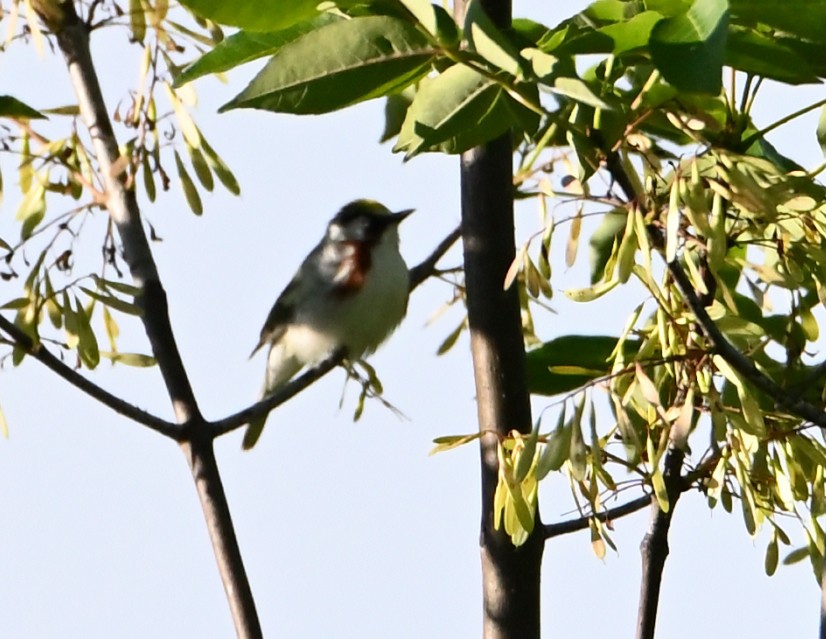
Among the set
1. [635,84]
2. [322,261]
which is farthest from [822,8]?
[322,261]

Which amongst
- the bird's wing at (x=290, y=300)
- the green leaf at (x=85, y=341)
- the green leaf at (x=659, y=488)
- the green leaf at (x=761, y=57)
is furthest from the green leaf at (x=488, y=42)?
the bird's wing at (x=290, y=300)

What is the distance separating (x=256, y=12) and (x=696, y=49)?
457 millimetres

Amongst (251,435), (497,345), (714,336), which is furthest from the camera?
(251,435)

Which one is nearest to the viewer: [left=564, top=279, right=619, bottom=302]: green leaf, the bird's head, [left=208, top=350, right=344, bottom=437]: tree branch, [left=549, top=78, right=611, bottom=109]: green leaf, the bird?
[left=549, top=78, right=611, bottom=109]: green leaf

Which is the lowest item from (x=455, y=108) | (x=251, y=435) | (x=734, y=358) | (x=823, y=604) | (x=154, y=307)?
(x=823, y=604)

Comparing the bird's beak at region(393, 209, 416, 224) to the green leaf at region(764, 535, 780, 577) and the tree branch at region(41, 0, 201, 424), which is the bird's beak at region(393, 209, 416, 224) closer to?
the tree branch at region(41, 0, 201, 424)

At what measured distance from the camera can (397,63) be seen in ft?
4.18

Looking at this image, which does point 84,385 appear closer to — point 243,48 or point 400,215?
point 243,48

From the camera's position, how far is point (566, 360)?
79.6 inches

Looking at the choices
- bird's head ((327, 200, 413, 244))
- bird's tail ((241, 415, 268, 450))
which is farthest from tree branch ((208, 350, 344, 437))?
bird's head ((327, 200, 413, 244))

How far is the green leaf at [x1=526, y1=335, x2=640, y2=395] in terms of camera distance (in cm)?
195

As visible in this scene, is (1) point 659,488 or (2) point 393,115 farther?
(2) point 393,115

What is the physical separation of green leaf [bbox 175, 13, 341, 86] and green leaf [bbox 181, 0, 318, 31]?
32 millimetres

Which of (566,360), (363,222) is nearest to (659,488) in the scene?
(566,360)
